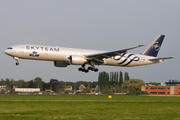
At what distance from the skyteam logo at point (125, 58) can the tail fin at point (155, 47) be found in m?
4.13

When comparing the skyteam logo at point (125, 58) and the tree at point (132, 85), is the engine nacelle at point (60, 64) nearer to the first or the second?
the skyteam logo at point (125, 58)

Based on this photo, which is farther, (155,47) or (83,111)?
(155,47)

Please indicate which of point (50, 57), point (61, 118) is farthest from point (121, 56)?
point (61, 118)

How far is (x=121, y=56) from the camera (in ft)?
153

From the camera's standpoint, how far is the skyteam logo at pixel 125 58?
4625 cm

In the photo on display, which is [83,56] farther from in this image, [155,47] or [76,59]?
[155,47]

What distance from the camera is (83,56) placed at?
4309cm

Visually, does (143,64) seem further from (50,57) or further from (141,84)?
(141,84)

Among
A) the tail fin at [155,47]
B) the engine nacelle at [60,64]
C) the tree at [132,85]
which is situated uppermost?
the tail fin at [155,47]

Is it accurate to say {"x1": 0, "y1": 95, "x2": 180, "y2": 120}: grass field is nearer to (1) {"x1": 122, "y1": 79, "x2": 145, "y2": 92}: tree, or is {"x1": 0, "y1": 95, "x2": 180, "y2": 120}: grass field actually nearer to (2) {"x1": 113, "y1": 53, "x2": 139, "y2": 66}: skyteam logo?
(2) {"x1": 113, "y1": 53, "x2": 139, "y2": 66}: skyteam logo

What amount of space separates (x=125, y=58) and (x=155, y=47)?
9.21 meters

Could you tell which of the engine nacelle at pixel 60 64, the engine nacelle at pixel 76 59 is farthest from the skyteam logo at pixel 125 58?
the engine nacelle at pixel 60 64

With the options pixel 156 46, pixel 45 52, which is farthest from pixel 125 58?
pixel 45 52

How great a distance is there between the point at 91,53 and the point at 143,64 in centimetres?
1243
